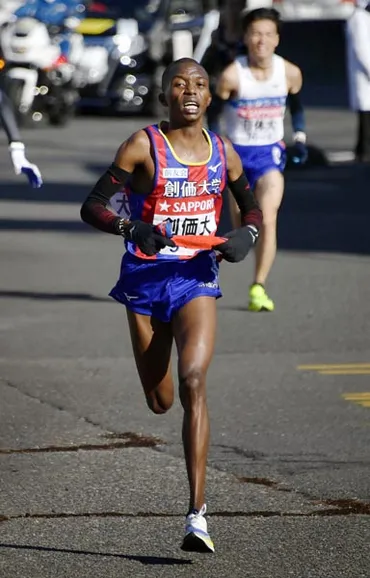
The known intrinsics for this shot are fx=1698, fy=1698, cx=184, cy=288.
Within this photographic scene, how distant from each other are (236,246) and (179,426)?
2.35m

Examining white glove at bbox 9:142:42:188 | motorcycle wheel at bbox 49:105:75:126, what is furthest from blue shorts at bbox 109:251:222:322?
motorcycle wheel at bbox 49:105:75:126

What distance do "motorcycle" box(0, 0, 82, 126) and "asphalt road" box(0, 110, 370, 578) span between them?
458 inches

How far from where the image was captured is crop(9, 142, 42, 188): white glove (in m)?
10.5

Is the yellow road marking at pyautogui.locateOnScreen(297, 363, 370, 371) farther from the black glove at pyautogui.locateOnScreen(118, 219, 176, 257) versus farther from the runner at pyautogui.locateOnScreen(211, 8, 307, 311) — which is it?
the black glove at pyautogui.locateOnScreen(118, 219, 176, 257)

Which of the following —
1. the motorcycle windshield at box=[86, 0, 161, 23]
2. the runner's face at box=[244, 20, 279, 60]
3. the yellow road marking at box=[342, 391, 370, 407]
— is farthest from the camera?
the motorcycle windshield at box=[86, 0, 161, 23]

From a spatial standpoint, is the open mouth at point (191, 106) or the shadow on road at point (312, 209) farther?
the shadow on road at point (312, 209)

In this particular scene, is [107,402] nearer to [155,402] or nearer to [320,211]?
[155,402]

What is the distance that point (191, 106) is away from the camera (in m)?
6.60

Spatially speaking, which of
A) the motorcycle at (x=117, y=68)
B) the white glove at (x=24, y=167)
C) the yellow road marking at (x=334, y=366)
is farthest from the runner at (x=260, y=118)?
the motorcycle at (x=117, y=68)

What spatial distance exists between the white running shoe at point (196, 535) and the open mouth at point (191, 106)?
5.14ft

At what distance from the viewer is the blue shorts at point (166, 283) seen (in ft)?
21.6

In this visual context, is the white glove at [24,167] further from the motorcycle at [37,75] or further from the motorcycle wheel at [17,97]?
the motorcycle at [37,75]

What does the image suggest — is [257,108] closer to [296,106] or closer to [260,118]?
[260,118]

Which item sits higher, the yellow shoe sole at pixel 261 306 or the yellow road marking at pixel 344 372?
the yellow road marking at pixel 344 372
